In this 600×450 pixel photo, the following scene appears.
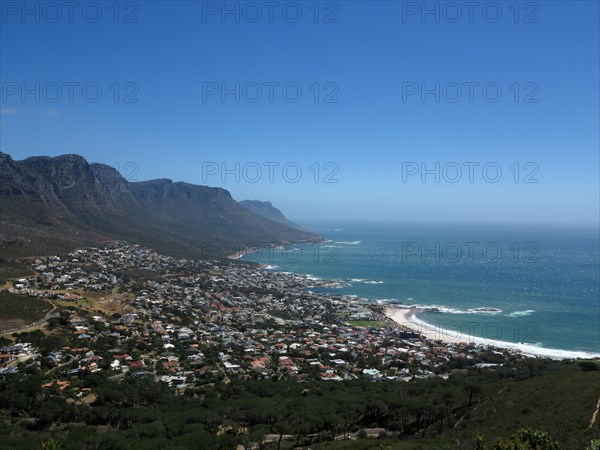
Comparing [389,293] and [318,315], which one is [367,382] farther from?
[389,293]

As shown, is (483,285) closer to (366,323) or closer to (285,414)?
(366,323)

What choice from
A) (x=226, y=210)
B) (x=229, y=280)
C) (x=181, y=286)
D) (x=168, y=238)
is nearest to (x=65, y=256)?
(x=181, y=286)

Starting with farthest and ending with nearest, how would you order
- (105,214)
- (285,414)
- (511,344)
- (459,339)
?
(105,214), (459,339), (511,344), (285,414)

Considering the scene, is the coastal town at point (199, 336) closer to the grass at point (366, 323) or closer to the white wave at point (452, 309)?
the grass at point (366, 323)

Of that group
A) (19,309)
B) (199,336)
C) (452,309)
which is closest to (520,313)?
(452,309)

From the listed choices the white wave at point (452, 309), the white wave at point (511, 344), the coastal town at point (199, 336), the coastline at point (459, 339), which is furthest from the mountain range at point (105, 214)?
the white wave at point (511, 344)

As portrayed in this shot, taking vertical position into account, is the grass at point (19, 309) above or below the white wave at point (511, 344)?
above

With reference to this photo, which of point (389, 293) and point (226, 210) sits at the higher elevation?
point (226, 210)
